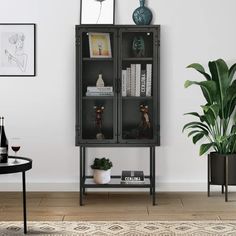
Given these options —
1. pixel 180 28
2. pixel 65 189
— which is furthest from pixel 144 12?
pixel 65 189

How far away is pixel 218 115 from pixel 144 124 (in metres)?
0.70

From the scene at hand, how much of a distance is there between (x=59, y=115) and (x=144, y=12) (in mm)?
1304

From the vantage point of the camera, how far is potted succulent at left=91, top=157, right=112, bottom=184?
5.00 m

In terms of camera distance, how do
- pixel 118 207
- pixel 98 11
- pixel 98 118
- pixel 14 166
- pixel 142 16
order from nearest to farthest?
pixel 14 166, pixel 118 207, pixel 98 118, pixel 142 16, pixel 98 11

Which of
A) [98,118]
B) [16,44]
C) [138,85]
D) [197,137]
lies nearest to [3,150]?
[98,118]

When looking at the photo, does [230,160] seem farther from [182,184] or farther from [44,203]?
[44,203]

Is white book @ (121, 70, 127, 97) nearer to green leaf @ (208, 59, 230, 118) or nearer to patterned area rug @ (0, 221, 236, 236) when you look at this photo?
green leaf @ (208, 59, 230, 118)

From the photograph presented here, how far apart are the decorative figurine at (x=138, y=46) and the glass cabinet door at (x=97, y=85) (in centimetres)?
19

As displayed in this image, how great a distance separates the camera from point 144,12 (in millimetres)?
5215

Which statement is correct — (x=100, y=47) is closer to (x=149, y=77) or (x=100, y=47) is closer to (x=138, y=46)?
(x=138, y=46)

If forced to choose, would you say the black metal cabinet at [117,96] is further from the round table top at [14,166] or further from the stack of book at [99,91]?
the round table top at [14,166]

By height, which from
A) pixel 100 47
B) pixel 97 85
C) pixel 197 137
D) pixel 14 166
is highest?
pixel 100 47

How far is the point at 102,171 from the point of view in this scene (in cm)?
500

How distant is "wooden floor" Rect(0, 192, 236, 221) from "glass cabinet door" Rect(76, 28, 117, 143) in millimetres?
584
